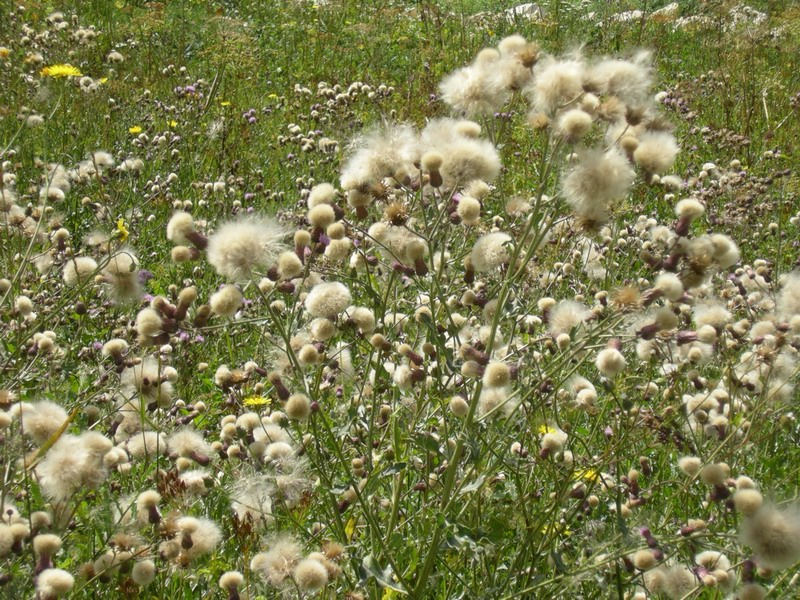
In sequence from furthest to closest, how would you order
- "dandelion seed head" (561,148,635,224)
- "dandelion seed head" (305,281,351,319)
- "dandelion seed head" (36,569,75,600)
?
"dandelion seed head" (305,281,351,319)
"dandelion seed head" (561,148,635,224)
"dandelion seed head" (36,569,75,600)

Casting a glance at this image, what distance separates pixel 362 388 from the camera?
2387mm

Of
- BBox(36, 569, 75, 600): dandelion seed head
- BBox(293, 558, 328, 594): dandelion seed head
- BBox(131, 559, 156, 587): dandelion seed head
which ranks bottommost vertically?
BBox(293, 558, 328, 594): dandelion seed head

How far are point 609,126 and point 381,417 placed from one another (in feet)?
3.63

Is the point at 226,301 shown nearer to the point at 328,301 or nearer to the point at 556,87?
the point at 328,301

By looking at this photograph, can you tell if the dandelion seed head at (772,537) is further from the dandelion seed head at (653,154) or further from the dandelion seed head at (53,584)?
the dandelion seed head at (53,584)

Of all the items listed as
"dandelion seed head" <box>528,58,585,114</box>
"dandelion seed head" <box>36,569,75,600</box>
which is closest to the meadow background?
"dandelion seed head" <box>36,569,75,600</box>

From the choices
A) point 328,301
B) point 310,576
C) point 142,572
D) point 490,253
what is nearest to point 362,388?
point 328,301

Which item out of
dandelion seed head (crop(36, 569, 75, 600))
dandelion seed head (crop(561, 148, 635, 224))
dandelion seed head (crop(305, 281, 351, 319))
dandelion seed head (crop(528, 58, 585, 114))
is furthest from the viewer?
dandelion seed head (crop(305, 281, 351, 319))

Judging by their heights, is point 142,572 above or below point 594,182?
below

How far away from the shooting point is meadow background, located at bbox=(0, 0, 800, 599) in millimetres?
1947

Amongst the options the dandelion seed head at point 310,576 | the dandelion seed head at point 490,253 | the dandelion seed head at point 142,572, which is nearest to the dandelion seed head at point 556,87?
the dandelion seed head at point 490,253

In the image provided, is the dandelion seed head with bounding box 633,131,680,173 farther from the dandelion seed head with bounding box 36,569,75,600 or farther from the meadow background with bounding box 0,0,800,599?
the dandelion seed head with bounding box 36,569,75,600

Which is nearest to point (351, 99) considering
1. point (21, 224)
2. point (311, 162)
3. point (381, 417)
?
point (311, 162)

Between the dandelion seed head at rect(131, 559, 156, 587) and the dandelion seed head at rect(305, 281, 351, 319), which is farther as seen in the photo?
the dandelion seed head at rect(305, 281, 351, 319)
